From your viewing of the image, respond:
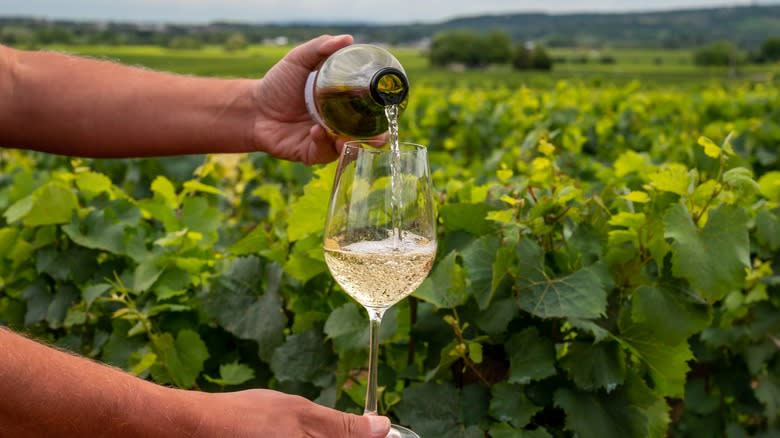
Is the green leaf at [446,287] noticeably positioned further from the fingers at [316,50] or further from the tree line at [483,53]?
the tree line at [483,53]

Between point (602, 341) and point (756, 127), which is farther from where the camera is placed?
point (756, 127)

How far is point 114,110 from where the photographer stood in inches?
111

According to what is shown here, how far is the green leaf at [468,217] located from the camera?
7.48 ft

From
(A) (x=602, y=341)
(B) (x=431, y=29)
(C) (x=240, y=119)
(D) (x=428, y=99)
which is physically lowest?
(B) (x=431, y=29)

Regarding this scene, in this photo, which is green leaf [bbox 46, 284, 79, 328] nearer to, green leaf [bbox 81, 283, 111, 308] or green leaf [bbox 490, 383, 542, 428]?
green leaf [bbox 81, 283, 111, 308]

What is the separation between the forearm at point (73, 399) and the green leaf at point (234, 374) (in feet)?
2.70

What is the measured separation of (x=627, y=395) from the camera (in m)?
2.15

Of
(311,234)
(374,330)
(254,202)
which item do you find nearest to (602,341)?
(374,330)

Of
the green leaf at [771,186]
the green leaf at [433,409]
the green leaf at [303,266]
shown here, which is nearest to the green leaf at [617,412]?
the green leaf at [433,409]

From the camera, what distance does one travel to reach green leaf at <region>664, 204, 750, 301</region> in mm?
2027

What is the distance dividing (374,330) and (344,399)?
557mm

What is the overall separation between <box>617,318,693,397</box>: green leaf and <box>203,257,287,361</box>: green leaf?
88 centimetres

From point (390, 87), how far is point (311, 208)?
412 mm

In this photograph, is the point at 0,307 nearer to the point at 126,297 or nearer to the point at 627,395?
the point at 126,297
